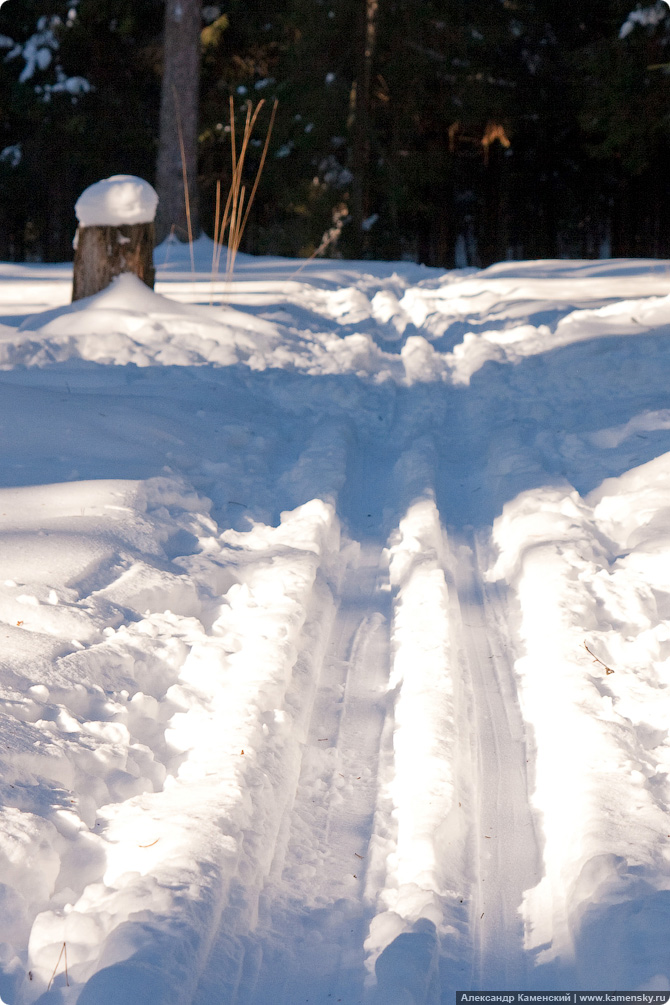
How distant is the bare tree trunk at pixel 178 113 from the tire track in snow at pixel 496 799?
11429 millimetres

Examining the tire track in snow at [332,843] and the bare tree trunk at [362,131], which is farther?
the bare tree trunk at [362,131]

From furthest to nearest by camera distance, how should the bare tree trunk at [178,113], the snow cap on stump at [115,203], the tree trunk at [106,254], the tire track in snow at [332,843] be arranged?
the bare tree trunk at [178,113] → the tree trunk at [106,254] → the snow cap on stump at [115,203] → the tire track in snow at [332,843]

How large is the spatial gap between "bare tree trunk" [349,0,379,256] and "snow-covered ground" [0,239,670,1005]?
1541 cm

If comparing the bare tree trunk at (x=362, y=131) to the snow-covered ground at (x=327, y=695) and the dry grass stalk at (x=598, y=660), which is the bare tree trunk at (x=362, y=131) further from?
the dry grass stalk at (x=598, y=660)

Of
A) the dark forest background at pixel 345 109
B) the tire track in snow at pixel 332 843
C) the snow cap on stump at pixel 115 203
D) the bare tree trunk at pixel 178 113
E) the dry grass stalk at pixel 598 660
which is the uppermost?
the dark forest background at pixel 345 109

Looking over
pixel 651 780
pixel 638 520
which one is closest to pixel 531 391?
pixel 638 520

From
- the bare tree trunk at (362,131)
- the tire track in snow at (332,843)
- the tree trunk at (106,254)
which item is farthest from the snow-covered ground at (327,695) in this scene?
the bare tree trunk at (362,131)

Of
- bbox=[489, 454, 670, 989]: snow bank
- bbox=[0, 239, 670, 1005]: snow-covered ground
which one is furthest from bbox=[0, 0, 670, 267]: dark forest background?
bbox=[489, 454, 670, 989]: snow bank

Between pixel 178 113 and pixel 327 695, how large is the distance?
12.5m

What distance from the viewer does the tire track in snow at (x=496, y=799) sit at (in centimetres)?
166

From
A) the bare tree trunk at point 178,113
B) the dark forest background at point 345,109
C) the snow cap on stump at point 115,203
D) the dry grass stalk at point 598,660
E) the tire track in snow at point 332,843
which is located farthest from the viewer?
the dark forest background at point 345,109

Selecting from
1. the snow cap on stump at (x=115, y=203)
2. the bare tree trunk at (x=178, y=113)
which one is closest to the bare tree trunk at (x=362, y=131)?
the bare tree trunk at (x=178, y=113)

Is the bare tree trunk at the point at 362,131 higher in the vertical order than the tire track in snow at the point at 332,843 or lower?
higher

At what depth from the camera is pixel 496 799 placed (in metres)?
2.04
